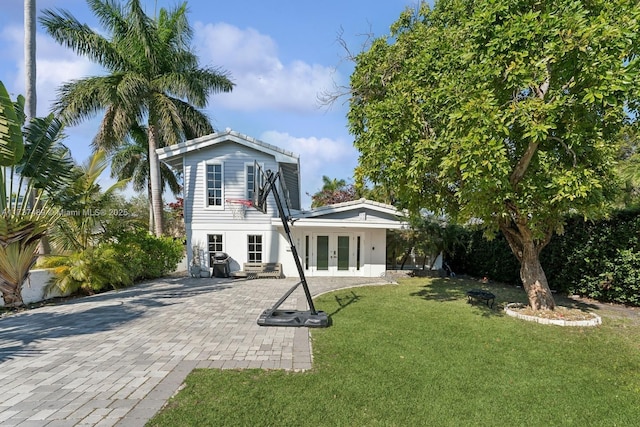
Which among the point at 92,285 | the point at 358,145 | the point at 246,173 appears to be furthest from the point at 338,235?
the point at 92,285

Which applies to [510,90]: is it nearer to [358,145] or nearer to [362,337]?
[358,145]

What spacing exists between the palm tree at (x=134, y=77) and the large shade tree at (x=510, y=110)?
37.8ft

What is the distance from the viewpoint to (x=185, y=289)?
38.5 feet

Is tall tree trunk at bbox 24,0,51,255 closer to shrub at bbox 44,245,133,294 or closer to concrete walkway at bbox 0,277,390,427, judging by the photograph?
shrub at bbox 44,245,133,294

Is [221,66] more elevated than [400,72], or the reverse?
[221,66]

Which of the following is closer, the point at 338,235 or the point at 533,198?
the point at 533,198

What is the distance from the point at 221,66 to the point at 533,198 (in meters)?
17.1

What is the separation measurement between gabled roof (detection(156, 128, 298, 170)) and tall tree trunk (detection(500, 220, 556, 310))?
977 centimetres

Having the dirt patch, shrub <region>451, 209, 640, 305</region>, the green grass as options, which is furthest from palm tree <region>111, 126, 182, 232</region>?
shrub <region>451, 209, 640, 305</region>

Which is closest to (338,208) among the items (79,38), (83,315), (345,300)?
(345,300)

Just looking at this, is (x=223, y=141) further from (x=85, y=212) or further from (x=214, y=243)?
(x=85, y=212)

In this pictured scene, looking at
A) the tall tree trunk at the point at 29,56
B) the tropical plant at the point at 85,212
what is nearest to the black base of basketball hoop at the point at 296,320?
the tropical plant at the point at 85,212

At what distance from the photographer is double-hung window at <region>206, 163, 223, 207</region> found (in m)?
15.2

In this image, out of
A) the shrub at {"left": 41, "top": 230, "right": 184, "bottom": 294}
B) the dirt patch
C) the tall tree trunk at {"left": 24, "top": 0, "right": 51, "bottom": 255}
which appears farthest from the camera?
the shrub at {"left": 41, "top": 230, "right": 184, "bottom": 294}
